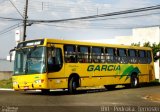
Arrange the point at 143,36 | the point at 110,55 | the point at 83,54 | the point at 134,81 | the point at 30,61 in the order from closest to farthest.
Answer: the point at 30,61
the point at 83,54
the point at 110,55
the point at 134,81
the point at 143,36

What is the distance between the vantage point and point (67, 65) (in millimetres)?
24984

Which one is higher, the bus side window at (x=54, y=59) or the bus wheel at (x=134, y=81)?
the bus side window at (x=54, y=59)

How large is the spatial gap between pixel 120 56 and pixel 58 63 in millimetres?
7173

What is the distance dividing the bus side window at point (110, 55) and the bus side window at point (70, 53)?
3697 mm

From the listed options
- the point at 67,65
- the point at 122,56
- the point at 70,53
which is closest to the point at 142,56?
the point at 122,56

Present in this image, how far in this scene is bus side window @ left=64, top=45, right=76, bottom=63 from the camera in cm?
2501

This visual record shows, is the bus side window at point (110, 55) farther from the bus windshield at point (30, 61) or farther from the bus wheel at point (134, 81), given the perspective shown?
the bus windshield at point (30, 61)

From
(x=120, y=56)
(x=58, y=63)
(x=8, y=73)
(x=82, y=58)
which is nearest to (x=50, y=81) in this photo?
(x=58, y=63)

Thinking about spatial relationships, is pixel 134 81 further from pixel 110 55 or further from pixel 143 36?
pixel 143 36

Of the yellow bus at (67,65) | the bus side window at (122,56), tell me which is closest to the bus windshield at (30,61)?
the yellow bus at (67,65)

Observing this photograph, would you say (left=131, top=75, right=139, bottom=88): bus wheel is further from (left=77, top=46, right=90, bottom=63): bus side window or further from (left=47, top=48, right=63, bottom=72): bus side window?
(left=47, top=48, right=63, bottom=72): bus side window

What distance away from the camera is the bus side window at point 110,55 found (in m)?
28.8

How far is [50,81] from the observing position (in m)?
23.8

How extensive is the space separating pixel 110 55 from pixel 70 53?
460cm
